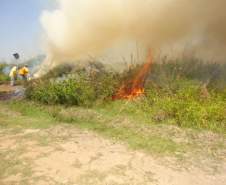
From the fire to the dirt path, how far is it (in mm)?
3482

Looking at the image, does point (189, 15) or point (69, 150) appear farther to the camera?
point (189, 15)

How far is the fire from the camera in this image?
33.9 feet

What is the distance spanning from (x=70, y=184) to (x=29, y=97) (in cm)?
722

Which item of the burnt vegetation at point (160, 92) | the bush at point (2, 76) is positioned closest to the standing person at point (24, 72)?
the bush at point (2, 76)

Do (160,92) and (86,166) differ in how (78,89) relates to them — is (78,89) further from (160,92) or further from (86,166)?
(86,166)

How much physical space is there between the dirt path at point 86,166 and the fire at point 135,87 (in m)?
3.48

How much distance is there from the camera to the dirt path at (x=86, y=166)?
16.5 ft

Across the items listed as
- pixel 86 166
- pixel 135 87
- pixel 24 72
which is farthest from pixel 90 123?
pixel 24 72

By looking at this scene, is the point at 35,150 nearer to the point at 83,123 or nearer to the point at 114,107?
the point at 83,123

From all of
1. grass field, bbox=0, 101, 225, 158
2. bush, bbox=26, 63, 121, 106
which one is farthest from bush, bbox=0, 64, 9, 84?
grass field, bbox=0, 101, 225, 158

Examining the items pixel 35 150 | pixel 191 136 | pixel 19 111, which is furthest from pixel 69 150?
pixel 19 111

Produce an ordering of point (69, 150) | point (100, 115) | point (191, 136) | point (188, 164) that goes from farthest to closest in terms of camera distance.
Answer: point (100, 115), point (191, 136), point (69, 150), point (188, 164)

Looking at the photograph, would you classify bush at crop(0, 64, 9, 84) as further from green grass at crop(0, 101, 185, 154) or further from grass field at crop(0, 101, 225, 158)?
grass field at crop(0, 101, 225, 158)

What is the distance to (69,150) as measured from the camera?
6289 millimetres
